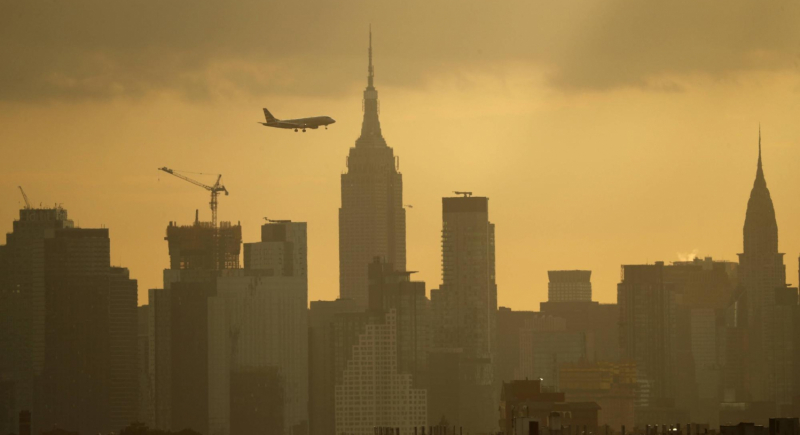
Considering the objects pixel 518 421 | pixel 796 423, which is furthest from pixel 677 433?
pixel 796 423

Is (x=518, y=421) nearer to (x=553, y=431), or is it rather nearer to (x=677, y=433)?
(x=553, y=431)

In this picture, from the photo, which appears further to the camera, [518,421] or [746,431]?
[518,421]

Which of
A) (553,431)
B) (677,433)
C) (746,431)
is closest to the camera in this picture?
(746,431)

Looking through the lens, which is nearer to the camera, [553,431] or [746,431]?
[746,431]

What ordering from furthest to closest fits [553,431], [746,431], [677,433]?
[677,433] < [553,431] < [746,431]

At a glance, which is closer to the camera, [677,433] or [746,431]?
[746,431]

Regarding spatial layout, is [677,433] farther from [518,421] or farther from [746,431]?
[746,431]

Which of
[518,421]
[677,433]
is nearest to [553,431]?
[518,421]

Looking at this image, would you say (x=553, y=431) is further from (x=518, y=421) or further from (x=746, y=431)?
(x=746, y=431)
